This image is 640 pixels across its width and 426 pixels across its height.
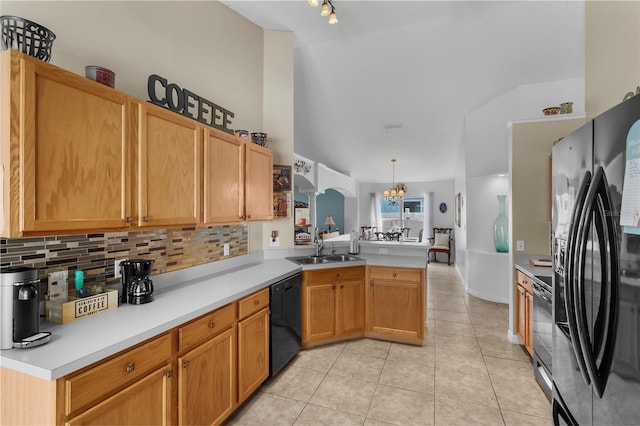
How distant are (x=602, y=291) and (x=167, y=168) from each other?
7.23ft

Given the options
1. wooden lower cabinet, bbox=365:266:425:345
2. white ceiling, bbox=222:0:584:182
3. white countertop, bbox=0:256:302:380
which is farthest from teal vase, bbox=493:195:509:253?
white countertop, bbox=0:256:302:380

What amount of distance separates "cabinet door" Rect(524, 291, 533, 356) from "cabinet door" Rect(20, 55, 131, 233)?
3.37m

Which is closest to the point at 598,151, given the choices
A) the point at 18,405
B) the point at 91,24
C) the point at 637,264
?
the point at 637,264

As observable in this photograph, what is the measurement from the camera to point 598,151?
3.53 ft

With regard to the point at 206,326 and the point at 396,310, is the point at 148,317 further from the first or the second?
the point at 396,310

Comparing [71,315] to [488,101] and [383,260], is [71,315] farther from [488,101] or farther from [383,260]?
[488,101]

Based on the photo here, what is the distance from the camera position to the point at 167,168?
6.36 ft

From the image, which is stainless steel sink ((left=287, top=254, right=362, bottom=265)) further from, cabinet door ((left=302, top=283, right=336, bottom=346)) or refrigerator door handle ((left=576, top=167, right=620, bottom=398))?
refrigerator door handle ((left=576, top=167, right=620, bottom=398))

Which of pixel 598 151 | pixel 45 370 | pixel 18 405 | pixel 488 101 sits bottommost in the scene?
pixel 18 405

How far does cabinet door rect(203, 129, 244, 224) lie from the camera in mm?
2281

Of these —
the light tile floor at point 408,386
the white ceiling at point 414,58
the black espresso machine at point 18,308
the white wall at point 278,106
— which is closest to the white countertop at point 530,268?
the light tile floor at point 408,386

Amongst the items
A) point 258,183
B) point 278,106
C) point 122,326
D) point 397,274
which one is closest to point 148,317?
point 122,326

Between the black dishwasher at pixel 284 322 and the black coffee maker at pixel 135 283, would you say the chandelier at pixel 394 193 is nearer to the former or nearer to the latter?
the black dishwasher at pixel 284 322

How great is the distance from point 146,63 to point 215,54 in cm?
86
